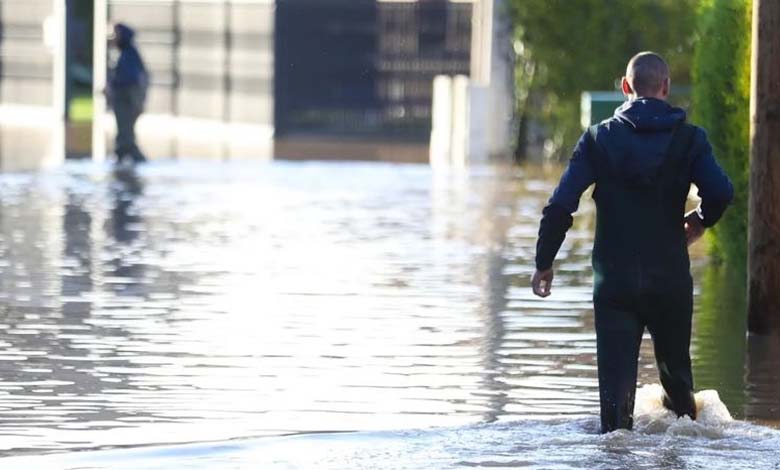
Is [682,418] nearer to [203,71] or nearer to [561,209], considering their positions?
[561,209]

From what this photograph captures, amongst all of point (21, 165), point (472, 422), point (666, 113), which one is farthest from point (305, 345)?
point (21, 165)

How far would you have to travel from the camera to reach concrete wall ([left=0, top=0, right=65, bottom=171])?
39.3 m

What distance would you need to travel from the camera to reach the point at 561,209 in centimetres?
853

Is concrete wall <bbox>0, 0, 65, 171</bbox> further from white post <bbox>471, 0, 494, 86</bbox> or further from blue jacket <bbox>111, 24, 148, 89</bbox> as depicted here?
blue jacket <bbox>111, 24, 148, 89</bbox>

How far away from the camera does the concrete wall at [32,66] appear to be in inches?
1547

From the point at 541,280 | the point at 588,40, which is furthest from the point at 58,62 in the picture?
the point at 541,280

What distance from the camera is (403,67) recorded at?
33.8 m

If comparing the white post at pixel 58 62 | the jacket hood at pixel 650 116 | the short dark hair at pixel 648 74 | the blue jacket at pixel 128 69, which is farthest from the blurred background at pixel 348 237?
Result: the short dark hair at pixel 648 74

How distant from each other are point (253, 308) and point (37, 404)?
12.5 feet

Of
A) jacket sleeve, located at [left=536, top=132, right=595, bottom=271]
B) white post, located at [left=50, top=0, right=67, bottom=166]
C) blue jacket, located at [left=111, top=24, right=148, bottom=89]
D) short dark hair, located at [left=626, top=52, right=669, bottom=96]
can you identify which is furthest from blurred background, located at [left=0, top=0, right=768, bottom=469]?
short dark hair, located at [left=626, top=52, right=669, bottom=96]

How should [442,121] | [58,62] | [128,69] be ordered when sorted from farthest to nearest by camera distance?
[58,62] → [442,121] → [128,69]

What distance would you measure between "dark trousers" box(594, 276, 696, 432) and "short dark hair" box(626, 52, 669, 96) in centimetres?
74

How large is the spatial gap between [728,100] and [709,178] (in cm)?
622

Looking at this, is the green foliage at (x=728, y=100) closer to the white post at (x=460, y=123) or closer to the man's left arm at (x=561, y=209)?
the man's left arm at (x=561, y=209)
